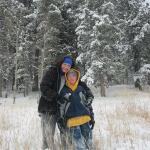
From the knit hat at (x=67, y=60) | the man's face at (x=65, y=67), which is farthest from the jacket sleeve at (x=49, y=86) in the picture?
the knit hat at (x=67, y=60)

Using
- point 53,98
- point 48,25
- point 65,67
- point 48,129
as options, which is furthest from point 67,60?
point 48,25

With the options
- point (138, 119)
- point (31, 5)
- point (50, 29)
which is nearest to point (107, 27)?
point (50, 29)

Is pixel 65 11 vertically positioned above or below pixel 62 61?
above

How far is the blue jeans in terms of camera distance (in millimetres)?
4520

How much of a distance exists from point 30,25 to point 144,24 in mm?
9873

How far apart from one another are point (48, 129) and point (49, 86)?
76 cm

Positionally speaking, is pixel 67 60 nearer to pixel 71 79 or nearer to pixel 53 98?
pixel 71 79

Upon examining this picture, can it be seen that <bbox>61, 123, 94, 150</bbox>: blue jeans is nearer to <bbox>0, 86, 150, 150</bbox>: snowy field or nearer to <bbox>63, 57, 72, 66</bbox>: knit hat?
<bbox>0, 86, 150, 150</bbox>: snowy field

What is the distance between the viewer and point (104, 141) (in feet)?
18.2

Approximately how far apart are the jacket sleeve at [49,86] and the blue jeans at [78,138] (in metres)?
0.68

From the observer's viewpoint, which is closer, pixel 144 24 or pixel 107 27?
pixel 107 27

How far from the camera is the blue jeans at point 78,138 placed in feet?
14.8

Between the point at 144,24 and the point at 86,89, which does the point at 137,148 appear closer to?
the point at 86,89

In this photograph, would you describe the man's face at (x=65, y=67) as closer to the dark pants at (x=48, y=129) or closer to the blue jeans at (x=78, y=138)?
the dark pants at (x=48, y=129)
